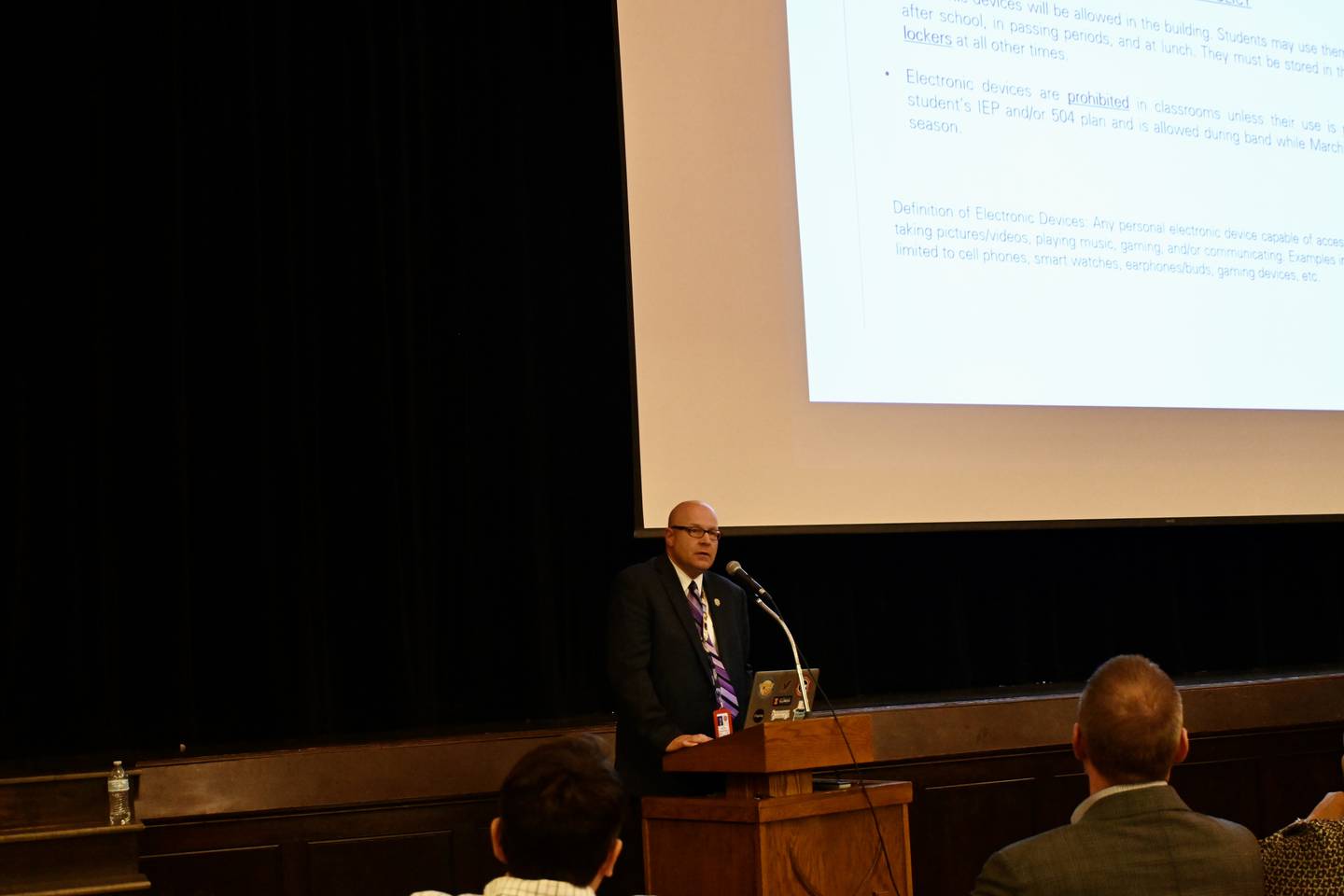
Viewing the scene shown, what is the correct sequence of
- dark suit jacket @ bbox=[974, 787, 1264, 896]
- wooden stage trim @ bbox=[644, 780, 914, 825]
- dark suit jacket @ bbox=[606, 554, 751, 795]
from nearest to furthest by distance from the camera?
dark suit jacket @ bbox=[974, 787, 1264, 896]
wooden stage trim @ bbox=[644, 780, 914, 825]
dark suit jacket @ bbox=[606, 554, 751, 795]

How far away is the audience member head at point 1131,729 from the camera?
6.33ft

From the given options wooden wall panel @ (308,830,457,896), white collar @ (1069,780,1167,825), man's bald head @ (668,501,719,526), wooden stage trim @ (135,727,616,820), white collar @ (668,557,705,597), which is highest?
man's bald head @ (668,501,719,526)

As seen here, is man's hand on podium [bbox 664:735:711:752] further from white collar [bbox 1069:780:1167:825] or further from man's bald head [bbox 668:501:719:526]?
white collar [bbox 1069:780:1167:825]

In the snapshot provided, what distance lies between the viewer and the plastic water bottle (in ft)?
12.7

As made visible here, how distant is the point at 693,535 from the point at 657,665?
1.25 feet

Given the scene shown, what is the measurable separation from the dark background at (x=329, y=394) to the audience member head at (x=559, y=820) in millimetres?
2984

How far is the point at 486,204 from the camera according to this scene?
17.7 ft

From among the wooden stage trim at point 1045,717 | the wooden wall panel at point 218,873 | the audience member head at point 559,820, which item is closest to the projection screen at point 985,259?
the wooden stage trim at point 1045,717

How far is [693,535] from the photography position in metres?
3.90

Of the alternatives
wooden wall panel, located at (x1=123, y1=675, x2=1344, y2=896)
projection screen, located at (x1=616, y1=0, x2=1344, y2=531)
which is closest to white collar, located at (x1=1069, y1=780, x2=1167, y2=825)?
wooden wall panel, located at (x1=123, y1=675, x2=1344, y2=896)

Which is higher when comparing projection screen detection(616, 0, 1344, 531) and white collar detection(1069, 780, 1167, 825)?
projection screen detection(616, 0, 1344, 531)

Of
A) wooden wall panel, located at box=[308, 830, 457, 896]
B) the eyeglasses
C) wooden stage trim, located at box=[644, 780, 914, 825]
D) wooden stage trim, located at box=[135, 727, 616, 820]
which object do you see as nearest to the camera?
wooden stage trim, located at box=[644, 780, 914, 825]

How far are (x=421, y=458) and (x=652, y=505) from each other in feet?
3.64

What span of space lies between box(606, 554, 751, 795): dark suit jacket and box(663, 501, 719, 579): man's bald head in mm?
83
